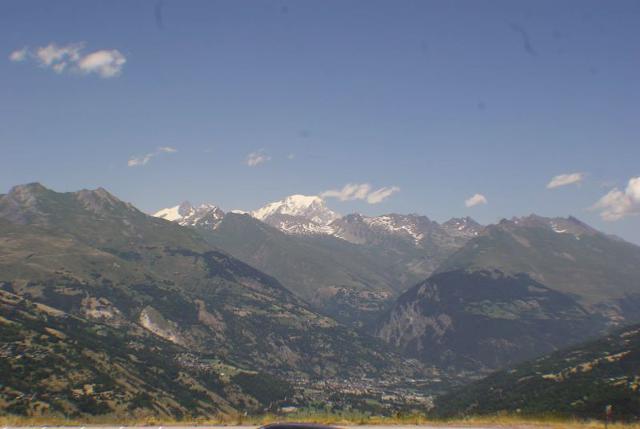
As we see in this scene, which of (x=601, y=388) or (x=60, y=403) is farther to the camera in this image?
(x=60, y=403)

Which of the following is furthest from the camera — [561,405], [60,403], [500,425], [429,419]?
[60,403]

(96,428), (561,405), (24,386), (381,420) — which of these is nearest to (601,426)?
(381,420)

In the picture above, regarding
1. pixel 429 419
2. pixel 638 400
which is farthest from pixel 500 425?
pixel 638 400

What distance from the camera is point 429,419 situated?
45.6 metres

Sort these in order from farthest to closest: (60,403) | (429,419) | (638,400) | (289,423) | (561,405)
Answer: (60,403) < (561,405) < (638,400) < (429,419) < (289,423)

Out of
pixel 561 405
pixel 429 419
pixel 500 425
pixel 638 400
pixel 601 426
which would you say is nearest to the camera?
pixel 601 426

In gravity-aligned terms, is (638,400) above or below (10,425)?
below

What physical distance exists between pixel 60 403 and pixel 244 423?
158m

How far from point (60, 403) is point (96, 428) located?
153082mm

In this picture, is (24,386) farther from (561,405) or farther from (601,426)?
(601,426)

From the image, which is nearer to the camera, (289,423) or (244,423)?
(289,423)

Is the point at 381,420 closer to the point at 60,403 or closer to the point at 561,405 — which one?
the point at 561,405

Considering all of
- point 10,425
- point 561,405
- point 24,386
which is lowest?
point 561,405

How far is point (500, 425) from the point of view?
4144 cm
